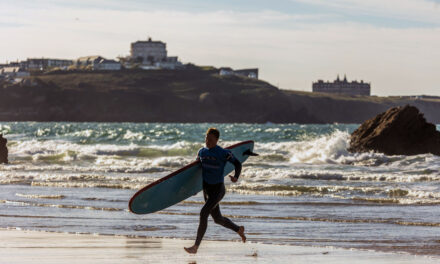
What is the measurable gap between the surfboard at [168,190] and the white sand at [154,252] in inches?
21.4

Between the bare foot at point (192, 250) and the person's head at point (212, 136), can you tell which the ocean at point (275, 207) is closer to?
the bare foot at point (192, 250)

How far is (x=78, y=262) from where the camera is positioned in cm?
927

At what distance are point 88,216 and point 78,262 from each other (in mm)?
5308

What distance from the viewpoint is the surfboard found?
36.6ft

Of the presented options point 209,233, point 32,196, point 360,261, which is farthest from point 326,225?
point 32,196

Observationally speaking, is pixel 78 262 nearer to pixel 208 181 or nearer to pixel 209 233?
pixel 208 181

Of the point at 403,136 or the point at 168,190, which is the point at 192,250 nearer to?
the point at 168,190

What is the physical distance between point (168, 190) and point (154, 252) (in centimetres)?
136

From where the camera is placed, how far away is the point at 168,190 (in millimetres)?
11383

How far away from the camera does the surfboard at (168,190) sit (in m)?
11.2

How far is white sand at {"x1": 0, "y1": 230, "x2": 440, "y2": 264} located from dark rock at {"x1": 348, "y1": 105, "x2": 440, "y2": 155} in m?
23.9

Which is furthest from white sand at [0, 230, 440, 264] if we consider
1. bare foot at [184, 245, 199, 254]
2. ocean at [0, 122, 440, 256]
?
ocean at [0, 122, 440, 256]

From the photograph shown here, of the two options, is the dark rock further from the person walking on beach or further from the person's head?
the person's head

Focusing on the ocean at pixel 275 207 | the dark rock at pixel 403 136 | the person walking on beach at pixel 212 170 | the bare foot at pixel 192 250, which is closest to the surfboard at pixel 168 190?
the person walking on beach at pixel 212 170
